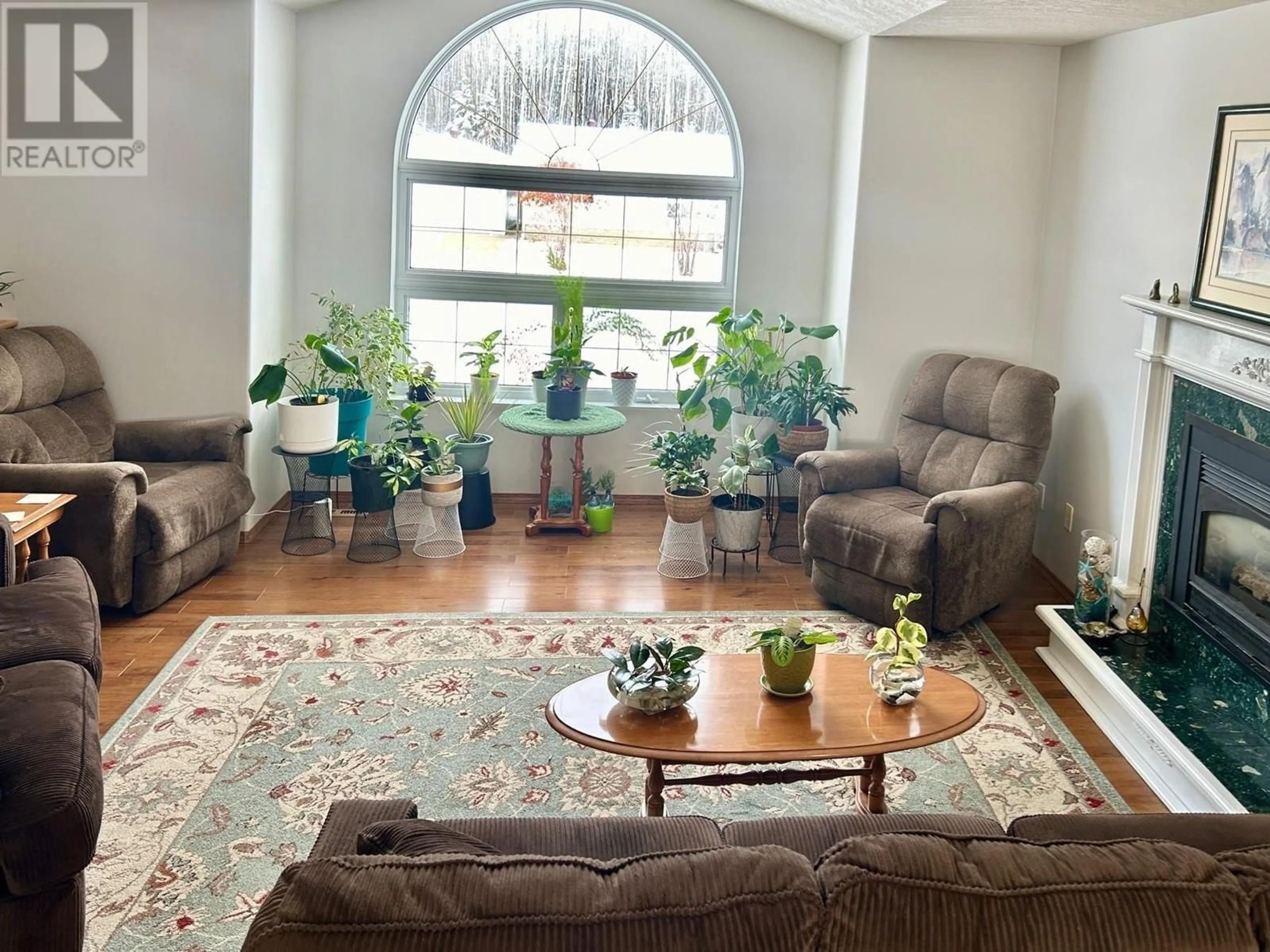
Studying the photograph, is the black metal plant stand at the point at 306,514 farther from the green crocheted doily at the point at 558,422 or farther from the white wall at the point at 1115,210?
the white wall at the point at 1115,210

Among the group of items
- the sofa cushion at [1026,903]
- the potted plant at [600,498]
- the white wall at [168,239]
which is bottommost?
the potted plant at [600,498]

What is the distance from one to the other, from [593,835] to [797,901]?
849mm

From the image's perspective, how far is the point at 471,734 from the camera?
12.5 feet

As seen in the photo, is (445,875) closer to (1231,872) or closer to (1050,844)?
(1050,844)

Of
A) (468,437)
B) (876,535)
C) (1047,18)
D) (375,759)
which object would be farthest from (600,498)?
(1047,18)

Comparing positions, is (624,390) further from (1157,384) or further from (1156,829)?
(1156,829)

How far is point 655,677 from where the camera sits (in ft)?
9.77

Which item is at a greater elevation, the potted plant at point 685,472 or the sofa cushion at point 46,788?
the potted plant at point 685,472

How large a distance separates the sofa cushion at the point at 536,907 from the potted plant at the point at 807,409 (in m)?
4.18

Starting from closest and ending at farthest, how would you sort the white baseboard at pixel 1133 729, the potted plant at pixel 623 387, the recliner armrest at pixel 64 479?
the white baseboard at pixel 1133 729 → the recliner armrest at pixel 64 479 → the potted plant at pixel 623 387

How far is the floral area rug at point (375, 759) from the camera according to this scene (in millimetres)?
3023

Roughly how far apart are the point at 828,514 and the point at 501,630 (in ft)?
4.46

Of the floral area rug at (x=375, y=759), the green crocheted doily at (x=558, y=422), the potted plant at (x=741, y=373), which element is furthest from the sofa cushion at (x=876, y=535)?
the green crocheted doily at (x=558, y=422)

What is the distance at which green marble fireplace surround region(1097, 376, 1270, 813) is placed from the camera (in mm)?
3385
